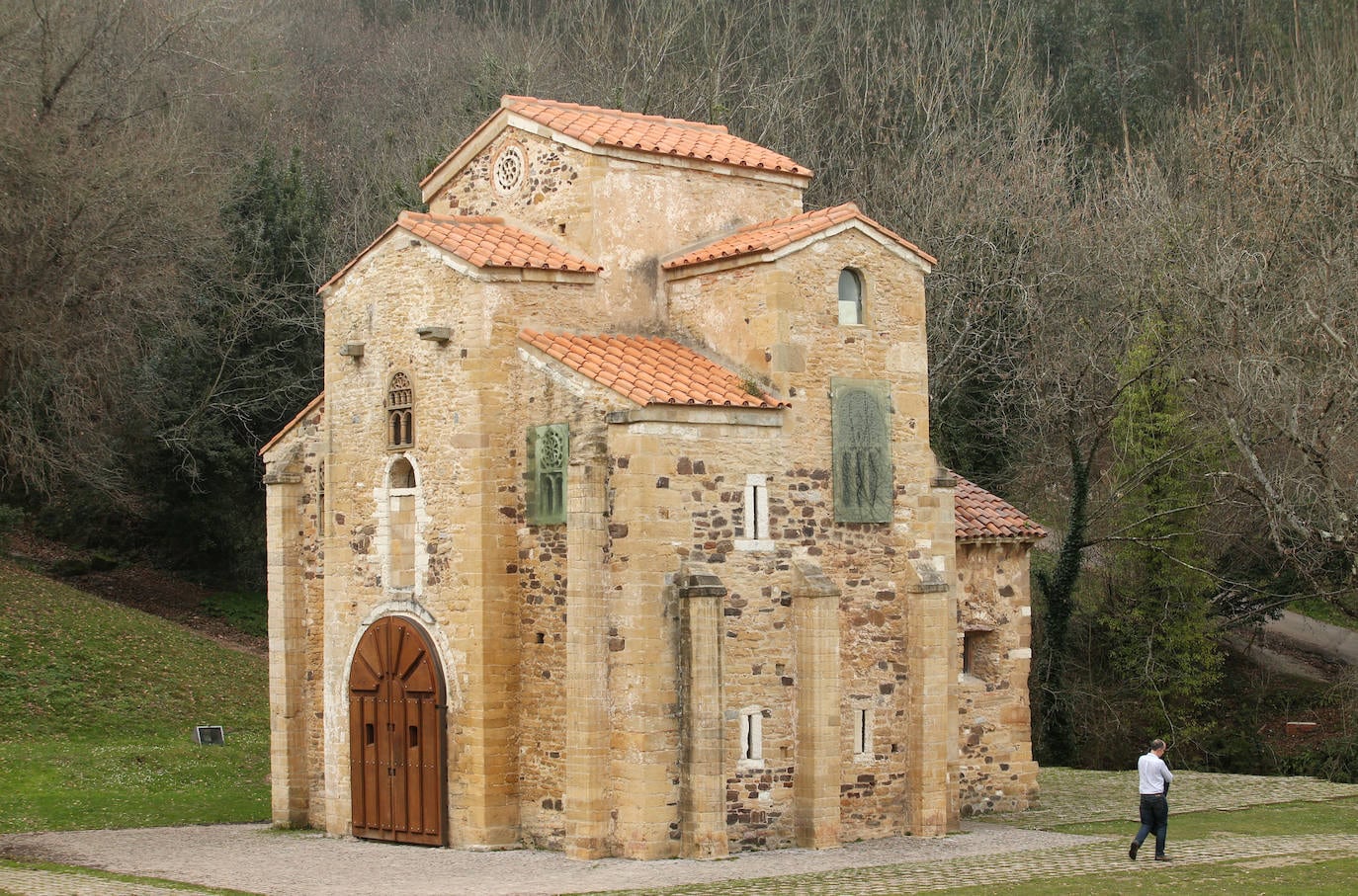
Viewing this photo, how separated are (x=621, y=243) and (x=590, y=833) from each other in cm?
745

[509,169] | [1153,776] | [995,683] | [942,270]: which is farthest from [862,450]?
[942,270]

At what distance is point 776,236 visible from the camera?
2114 centimetres

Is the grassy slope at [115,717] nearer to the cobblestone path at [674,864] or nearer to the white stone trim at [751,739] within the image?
the cobblestone path at [674,864]

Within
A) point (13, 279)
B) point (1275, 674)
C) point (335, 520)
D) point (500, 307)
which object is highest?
point (13, 279)

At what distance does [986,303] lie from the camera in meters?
38.2

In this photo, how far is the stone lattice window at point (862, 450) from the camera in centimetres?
2128

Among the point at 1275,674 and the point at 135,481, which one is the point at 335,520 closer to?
the point at 135,481

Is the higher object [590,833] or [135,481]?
[135,481]

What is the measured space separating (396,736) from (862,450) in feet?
22.7

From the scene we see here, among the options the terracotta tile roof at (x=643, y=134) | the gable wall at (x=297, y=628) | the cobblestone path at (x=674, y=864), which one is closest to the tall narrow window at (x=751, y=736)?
the cobblestone path at (x=674, y=864)

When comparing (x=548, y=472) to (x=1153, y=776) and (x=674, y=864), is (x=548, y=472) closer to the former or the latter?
(x=674, y=864)

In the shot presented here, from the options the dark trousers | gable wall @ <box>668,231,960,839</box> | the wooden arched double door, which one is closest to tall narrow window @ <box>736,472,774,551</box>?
gable wall @ <box>668,231,960,839</box>

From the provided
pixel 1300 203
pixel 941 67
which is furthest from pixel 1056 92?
pixel 1300 203

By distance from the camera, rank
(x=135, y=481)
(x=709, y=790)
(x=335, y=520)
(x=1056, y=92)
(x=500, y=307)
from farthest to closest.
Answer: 1. (x=1056, y=92)
2. (x=135, y=481)
3. (x=335, y=520)
4. (x=500, y=307)
5. (x=709, y=790)
